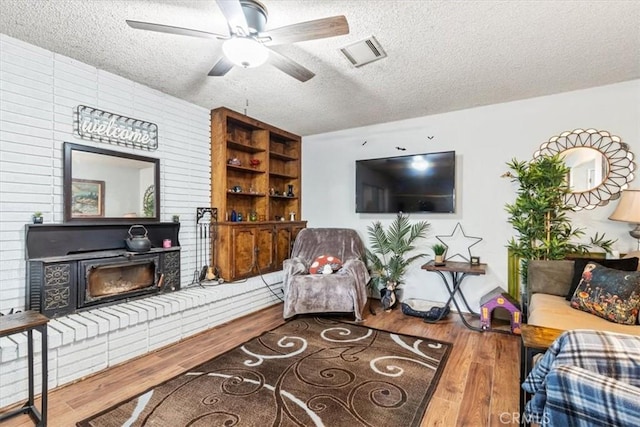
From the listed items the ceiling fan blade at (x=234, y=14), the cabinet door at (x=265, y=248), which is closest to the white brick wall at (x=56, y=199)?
the cabinet door at (x=265, y=248)

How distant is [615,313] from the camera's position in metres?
1.99

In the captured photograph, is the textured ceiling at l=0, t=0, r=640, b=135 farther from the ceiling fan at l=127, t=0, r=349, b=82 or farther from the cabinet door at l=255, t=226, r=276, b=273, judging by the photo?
the cabinet door at l=255, t=226, r=276, b=273

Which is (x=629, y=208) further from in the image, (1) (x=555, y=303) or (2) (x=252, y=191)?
(2) (x=252, y=191)

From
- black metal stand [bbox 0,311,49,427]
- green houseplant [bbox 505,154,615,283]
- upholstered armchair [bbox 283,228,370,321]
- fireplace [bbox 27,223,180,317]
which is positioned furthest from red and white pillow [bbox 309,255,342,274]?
black metal stand [bbox 0,311,49,427]

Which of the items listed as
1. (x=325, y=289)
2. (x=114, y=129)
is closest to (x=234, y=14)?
(x=114, y=129)

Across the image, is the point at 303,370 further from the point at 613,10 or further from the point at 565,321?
the point at 613,10

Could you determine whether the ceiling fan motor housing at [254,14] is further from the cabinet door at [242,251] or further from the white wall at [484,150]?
the white wall at [484,150]

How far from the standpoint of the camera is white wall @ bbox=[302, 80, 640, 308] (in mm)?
2977

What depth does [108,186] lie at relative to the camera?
2.83 metres

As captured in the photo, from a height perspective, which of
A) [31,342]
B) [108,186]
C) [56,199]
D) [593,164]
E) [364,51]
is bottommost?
[31,342]

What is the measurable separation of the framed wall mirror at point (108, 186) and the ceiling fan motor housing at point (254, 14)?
193 centimetres

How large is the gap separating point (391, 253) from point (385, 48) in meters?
2.60

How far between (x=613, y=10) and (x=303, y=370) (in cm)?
317

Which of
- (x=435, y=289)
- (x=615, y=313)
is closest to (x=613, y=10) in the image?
(x=615, y=313)
